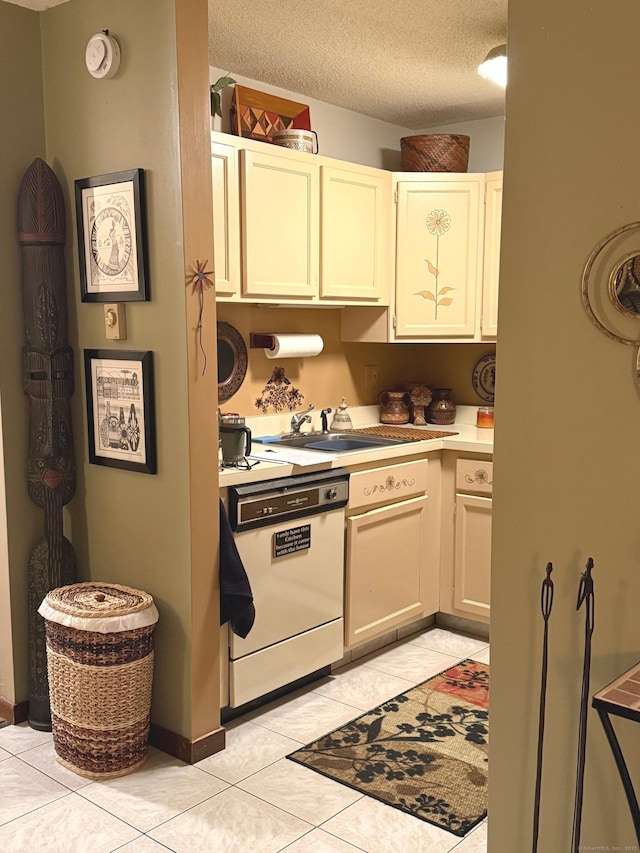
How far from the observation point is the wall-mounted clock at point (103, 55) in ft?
9.11

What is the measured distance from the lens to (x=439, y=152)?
167 inches

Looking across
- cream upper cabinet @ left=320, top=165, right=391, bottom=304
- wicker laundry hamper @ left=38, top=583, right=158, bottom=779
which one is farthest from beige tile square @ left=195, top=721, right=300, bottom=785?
cream upper cabinet @ left=320, top=165, right=391, bottom=304

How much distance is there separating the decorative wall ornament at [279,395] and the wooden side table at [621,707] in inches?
106

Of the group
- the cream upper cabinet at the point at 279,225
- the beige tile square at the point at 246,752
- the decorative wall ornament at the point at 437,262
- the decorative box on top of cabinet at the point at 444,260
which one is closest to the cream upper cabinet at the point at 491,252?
the decorative box on top of cabinet at the point at 444,260

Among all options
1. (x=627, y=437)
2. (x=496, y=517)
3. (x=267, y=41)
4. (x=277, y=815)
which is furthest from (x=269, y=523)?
(x=267, y=41)

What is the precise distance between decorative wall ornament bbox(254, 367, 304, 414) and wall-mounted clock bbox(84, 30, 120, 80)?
1658mm

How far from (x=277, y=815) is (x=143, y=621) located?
2.46ft

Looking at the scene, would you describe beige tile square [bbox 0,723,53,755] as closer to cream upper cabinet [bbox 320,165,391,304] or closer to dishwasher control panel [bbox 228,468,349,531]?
dishwasher control panel [bbox 228,468,349,531]

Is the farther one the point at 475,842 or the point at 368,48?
the point at 368,48

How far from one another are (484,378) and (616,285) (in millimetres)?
2966

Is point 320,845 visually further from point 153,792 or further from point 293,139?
point 293,139

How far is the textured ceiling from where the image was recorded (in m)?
2.97

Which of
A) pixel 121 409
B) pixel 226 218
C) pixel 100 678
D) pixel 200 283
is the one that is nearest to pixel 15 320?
pixel 121 409

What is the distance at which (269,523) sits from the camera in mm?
3150
